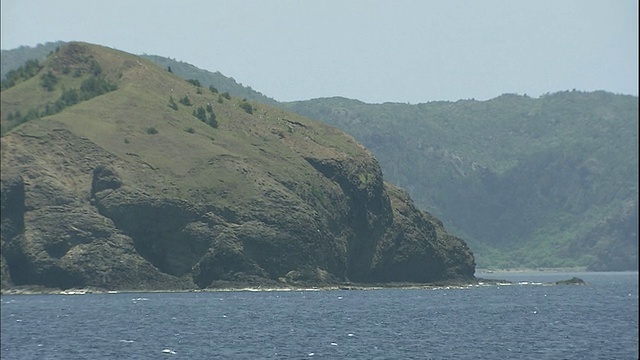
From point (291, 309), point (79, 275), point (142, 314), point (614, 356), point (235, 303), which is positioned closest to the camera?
point (614, 356)

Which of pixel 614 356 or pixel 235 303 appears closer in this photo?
pixel 614 356

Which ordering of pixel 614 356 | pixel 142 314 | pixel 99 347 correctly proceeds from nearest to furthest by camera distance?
pixel 614 356 → pixel 99 347 → pixel 142 314

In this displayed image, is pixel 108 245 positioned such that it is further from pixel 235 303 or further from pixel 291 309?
pixel 291 309

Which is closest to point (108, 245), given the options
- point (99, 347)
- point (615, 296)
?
point (615, 296)

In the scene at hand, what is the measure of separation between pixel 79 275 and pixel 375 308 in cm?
5532

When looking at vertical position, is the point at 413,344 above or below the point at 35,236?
below

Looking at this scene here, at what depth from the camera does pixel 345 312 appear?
150875 millimetres

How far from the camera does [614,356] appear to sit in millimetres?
96812

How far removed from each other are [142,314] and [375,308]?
3134cm

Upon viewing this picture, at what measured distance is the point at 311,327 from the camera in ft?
418

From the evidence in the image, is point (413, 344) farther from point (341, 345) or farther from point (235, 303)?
point (235, 303)

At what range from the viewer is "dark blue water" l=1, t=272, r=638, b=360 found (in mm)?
101375

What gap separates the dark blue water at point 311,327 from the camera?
10138 centimetres

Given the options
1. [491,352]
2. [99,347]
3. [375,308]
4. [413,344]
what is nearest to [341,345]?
[413,344]
